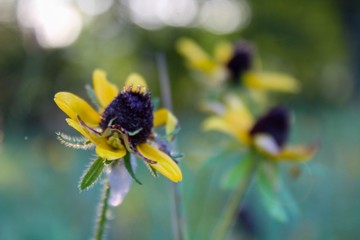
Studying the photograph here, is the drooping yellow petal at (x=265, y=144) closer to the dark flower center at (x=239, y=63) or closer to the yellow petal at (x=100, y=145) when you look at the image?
the yellow petal at (x=100, y=145)

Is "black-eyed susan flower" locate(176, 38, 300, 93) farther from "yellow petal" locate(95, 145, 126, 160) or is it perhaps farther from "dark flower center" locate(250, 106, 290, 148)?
"yellow petal" locate(95, 145, 126, 160)

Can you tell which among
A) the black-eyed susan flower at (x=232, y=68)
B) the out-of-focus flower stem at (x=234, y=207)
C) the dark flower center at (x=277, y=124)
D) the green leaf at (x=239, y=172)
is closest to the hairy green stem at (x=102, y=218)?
the out-of-focus flower stem at (x=234, y=207)

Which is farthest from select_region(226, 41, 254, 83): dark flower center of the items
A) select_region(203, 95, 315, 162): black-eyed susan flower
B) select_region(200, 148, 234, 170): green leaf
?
select_region(200, 148, 234, 170): green leaf

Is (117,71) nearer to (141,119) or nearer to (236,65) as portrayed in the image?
(236,65)

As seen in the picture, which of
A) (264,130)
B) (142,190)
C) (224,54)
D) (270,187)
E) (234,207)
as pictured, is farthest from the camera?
(142,190)

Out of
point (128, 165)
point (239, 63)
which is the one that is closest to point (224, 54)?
point (239, 63)

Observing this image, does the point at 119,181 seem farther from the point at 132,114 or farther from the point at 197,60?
the point at 197,60
